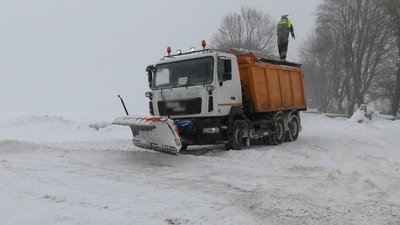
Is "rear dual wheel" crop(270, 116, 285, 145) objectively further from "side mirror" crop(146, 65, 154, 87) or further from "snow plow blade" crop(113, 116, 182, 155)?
"snow plow blade" crop(113, 116, 182, 155)

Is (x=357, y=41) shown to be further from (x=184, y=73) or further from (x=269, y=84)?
(x=184, y=73)

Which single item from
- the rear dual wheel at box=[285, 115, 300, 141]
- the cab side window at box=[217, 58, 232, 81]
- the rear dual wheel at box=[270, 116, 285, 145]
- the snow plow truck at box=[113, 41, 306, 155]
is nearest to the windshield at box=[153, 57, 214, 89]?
the snow plow truck at box=[113, 41, 306, 155]

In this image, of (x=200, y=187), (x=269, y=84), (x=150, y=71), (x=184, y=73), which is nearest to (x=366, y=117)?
(x=269, y=84)

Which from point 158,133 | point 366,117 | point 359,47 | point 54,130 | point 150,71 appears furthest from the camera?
point 359,47

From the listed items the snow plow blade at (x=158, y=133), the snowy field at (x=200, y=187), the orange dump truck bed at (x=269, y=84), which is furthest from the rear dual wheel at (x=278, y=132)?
the snow plow blade at (x=158, y=133)

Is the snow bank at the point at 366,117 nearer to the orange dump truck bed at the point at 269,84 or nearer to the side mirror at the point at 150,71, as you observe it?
the orange dump truck bed at the point at 269,84

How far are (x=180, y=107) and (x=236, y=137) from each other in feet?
5.75

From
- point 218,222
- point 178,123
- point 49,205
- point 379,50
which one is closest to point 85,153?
point 178,123

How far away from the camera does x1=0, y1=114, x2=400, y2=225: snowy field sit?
5.77 m

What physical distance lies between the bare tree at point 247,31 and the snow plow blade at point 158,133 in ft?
159

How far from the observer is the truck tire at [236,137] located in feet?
40.8

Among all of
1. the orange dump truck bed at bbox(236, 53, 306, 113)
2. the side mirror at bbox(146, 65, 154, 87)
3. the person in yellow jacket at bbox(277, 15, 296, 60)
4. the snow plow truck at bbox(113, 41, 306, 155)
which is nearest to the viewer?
the snow plow truck at bbox(113, 41, 306, 155)

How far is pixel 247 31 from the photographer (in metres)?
60.2

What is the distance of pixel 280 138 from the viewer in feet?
50.6
